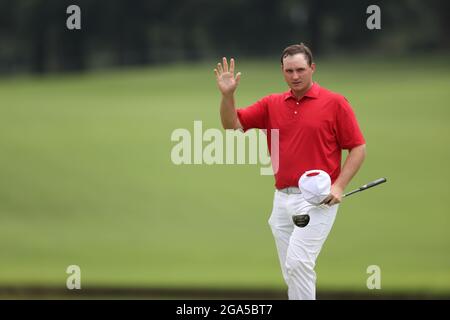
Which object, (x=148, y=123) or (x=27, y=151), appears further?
(x=148, y=123)

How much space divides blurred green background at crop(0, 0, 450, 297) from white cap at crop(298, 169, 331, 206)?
6.31 metres

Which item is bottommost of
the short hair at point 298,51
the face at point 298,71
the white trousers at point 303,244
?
the white trousers at point 303,244

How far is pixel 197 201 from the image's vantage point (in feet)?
73.3

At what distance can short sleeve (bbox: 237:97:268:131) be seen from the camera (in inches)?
290

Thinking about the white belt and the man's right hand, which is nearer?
the white belt

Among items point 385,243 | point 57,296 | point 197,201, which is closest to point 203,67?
point 197,201

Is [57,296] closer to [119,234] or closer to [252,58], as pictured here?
[119,234]

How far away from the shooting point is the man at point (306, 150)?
275 inches

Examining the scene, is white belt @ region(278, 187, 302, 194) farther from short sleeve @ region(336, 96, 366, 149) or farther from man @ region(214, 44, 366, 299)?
short sleeve @ region(336, 96, 366, 149)

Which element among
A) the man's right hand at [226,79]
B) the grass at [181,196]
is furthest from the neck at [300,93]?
the grass at [181,196]

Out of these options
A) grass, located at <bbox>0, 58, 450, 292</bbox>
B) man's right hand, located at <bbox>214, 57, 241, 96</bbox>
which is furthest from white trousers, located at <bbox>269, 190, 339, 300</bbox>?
grass, located at <bbox>0, 58, 450, 292</bbox>

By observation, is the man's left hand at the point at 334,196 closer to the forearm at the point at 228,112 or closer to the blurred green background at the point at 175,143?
the forearm at the point at 228,112
